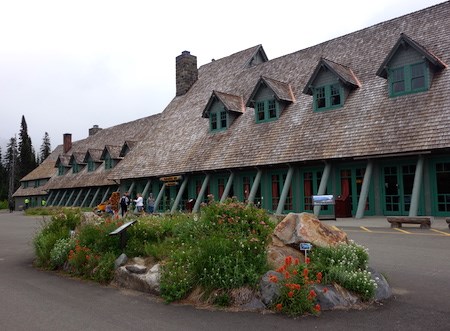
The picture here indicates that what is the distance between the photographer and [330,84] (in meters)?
22.1

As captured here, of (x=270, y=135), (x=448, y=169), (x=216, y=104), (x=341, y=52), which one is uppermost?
(x=341, y=52)

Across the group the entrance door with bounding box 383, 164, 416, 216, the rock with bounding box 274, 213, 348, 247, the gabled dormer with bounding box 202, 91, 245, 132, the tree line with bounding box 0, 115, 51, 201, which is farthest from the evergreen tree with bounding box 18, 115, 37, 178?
the rock with bounding box 274, 213, 348, 247

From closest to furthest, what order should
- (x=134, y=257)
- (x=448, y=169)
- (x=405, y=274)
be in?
(x=405, y=274) < (x=134, y=257) < (x=448, y=169)

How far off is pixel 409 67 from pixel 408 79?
529mm

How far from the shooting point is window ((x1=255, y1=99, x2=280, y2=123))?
2455 cm

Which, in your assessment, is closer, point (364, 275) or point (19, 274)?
point (364, 275)

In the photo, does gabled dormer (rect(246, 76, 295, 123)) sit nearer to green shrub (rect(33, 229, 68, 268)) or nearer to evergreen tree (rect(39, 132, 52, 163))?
green shrub (rect(33, 229, 68, 268))

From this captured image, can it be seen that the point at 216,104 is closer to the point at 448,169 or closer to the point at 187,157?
the point at 187,157

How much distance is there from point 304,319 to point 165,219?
5183 mm

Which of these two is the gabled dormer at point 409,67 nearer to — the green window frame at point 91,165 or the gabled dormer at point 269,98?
the gabled dormer at point 269,98

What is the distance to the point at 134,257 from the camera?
8859mm

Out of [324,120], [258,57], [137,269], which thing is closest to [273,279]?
[137,269]

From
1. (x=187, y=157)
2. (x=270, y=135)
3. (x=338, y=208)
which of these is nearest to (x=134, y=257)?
(x=338, y=208)

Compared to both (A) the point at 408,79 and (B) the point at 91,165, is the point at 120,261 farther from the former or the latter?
(B) the point at 91,165
